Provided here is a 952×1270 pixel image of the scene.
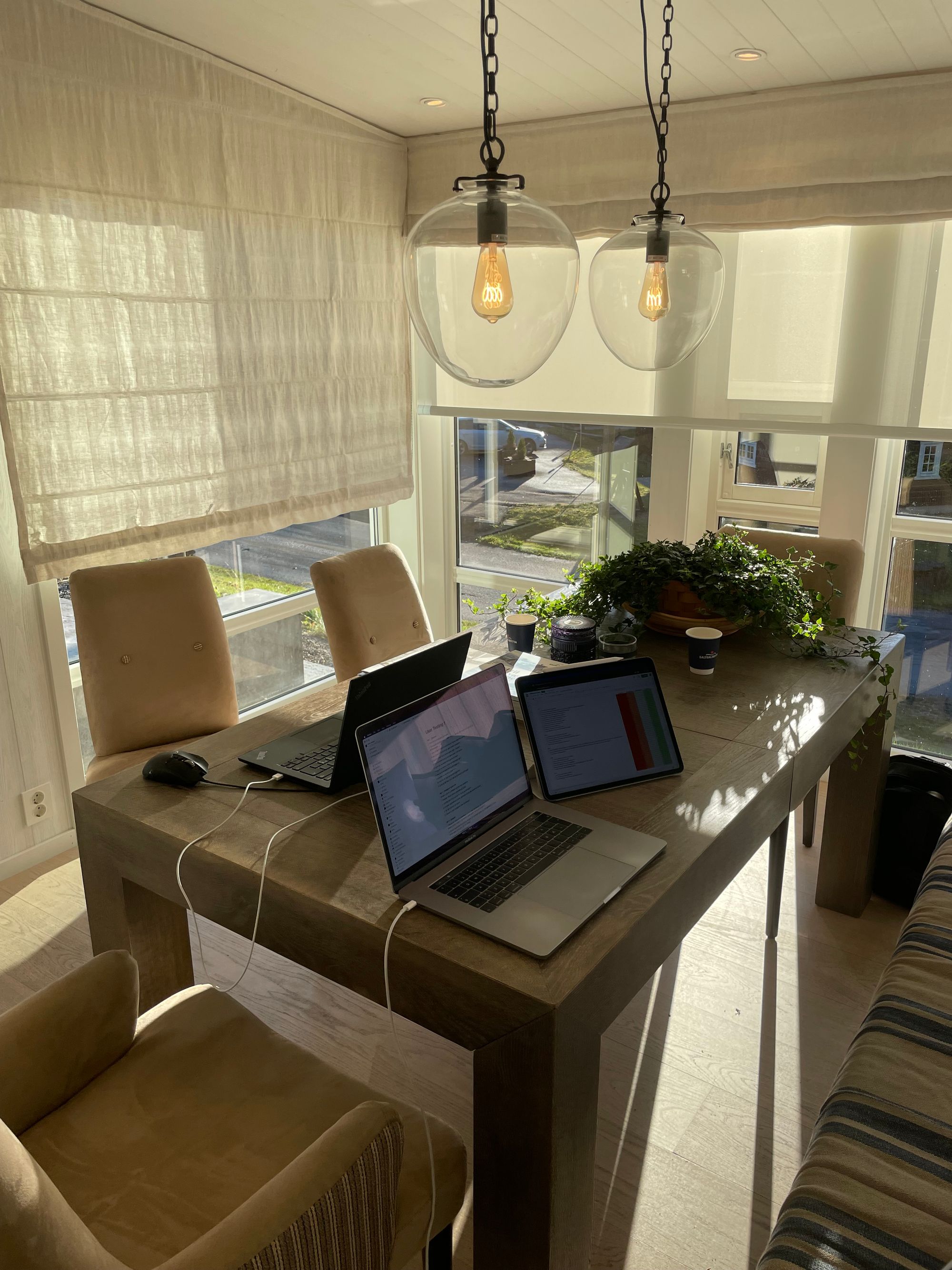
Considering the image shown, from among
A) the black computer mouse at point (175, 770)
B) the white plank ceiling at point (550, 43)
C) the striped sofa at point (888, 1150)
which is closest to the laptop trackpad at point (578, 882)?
the striped sofa at point (888, 1150)

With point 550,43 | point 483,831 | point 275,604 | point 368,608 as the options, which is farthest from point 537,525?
point 483,831

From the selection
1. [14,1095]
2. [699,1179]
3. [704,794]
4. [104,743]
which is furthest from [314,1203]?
[104,743]

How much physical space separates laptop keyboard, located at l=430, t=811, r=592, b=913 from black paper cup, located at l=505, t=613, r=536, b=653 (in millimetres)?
857

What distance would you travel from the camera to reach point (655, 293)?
5.74 ft

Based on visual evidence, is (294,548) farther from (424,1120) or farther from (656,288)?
(424,1120)

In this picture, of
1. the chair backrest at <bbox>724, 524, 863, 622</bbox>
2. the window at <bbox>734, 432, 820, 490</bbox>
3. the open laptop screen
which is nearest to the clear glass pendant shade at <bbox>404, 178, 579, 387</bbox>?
the open laptop screen

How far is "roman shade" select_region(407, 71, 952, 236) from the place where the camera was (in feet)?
9.12

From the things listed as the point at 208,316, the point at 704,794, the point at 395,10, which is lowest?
the point at 704,794

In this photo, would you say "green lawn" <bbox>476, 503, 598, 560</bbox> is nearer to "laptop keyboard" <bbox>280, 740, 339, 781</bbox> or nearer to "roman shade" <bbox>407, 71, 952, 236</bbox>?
"roman shade" <bbox>407, 71, 952, 236</bbox>

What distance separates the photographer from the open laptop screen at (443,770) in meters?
1.33

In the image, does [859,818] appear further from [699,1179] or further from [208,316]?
[208,316]

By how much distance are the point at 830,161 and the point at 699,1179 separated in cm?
287

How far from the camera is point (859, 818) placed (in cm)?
256

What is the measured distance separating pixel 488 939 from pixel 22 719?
82.2 inches
